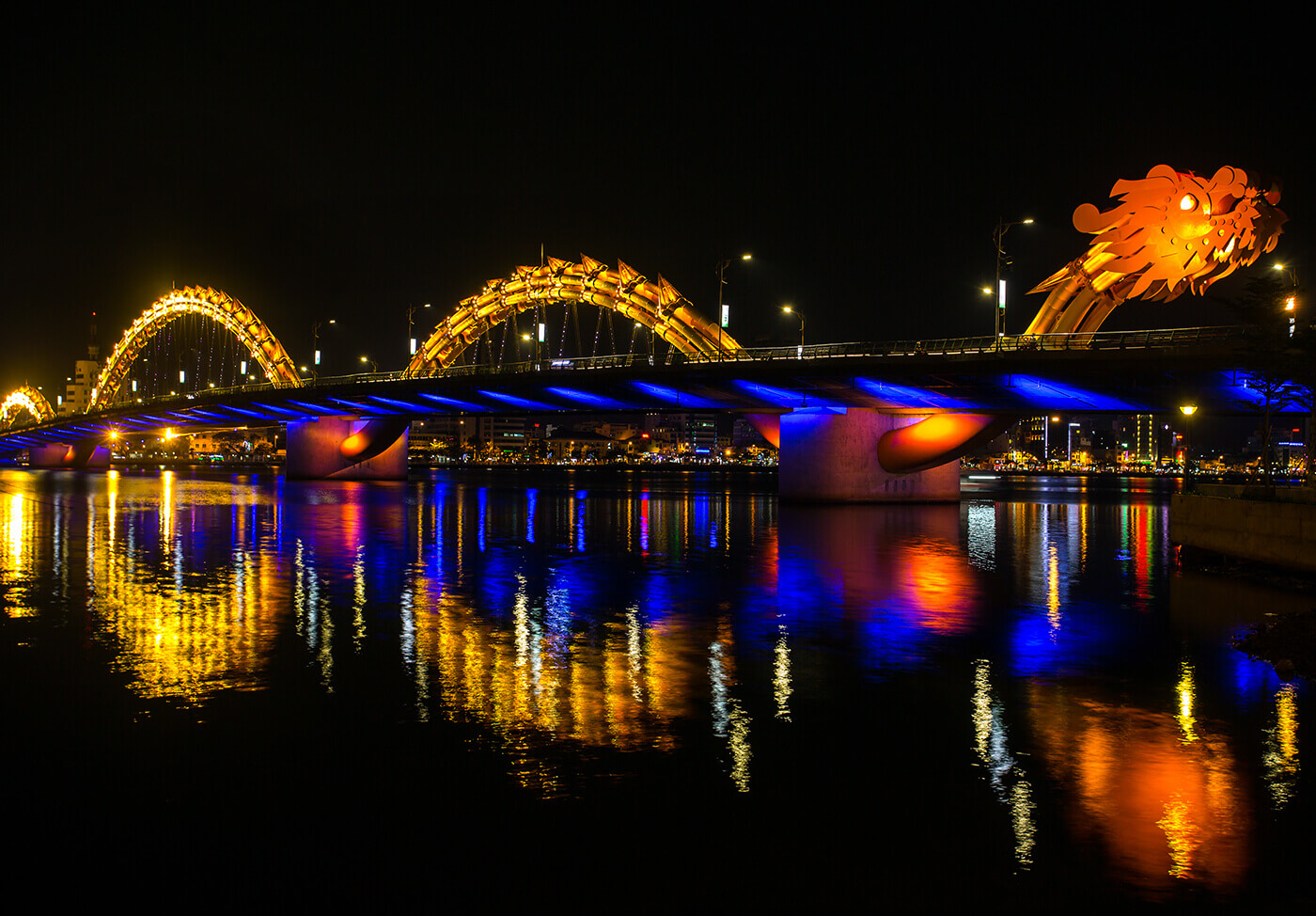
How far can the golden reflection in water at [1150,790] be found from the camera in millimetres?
7938

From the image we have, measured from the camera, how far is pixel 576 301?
93.9 m

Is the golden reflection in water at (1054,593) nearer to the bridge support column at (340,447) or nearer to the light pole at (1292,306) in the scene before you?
the light pole at (1292,306)


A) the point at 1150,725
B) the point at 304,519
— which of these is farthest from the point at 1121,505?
the point at 1150,725

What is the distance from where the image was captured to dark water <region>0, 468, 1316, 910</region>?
7.78 metres

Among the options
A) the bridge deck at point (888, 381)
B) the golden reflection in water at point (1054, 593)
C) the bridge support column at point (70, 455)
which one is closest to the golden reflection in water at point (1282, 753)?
the golden reflection in water at point (1054, 593)

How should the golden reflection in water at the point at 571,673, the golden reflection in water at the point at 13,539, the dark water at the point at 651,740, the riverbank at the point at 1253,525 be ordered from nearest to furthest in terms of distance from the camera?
the dark water at the point at 651,740 → the golden reflection in water at the point at 571,673 → the riverbank at the point at 1253,525 → the golden reflection in water at the point at 13,539

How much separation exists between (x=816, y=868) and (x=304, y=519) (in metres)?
41.8

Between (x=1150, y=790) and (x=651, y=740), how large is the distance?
4.32 meters

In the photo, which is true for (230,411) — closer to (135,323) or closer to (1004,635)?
(135,323)

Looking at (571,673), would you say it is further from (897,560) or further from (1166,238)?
(1166,238)

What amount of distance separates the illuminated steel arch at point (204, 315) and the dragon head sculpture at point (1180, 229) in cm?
6644

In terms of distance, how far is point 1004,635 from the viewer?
18.1m

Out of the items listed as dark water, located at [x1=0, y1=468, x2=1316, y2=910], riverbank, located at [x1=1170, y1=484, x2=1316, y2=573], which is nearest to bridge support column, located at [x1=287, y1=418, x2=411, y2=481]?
dark water, located at [x1=0, y1=468, x2=1316, y2=910]

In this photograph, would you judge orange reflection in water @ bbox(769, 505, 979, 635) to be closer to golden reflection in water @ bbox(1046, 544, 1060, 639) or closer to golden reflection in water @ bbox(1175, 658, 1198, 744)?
golden reflection in water @ bbox(1046, 544, 1060, 639)
